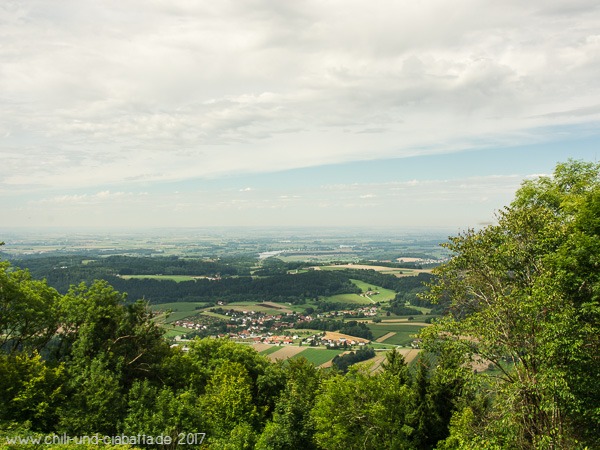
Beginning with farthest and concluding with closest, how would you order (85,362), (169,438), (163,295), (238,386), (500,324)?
(163,295)
(238,386)
(85,362)
(169,438)
(500,324)

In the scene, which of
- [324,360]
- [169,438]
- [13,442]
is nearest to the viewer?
[13,442]

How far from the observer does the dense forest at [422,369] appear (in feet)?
39.8

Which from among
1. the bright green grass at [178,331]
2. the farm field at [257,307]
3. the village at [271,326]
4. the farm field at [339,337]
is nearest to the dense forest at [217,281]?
the farm field at [257,307]

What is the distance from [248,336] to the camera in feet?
234

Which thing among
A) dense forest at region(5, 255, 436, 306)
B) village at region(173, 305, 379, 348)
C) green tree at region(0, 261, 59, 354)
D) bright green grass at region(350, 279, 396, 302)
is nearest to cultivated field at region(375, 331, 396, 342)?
village at region(173, 305, 379, 348)

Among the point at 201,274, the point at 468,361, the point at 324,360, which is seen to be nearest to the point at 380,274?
the point at 201,274

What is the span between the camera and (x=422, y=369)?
82.6 feet

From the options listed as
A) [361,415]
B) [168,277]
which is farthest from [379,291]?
[361,415]

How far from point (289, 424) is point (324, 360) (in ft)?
127

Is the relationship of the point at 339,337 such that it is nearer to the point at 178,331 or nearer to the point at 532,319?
the point at 178,331

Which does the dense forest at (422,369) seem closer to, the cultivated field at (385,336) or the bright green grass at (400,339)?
the bright green grass at (400,339)

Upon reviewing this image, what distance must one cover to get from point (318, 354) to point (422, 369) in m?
36.8

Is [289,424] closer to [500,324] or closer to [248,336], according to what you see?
[500,324]

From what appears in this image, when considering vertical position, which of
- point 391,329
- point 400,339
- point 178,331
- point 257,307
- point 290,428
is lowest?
point 391,329
